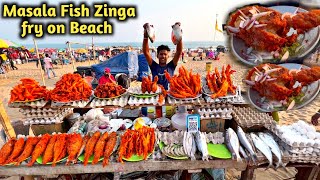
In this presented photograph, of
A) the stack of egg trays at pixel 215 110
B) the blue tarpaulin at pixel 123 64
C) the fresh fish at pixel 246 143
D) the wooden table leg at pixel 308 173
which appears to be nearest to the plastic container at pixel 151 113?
the stack of egg trays at pixel 215 110

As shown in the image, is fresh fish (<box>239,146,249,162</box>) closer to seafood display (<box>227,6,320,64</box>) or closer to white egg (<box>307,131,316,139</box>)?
white egg (<box>307,131,316,139</box>)

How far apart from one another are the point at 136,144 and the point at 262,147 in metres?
1.62

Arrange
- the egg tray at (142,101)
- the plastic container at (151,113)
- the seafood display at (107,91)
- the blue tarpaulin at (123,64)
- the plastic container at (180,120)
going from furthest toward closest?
the blue tarpaulin at (123,64)
the plastic container at (151,113)
the plastic container at (180,120)
the seafood display at (107,91)
the egg tray at (142,101)

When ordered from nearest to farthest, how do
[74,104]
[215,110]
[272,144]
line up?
[272,144], [74,104], [215,110]

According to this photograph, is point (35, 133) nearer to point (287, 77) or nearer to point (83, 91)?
point (83, 91)

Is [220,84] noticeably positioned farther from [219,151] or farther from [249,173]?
[249,173]

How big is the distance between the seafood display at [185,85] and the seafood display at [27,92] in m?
1.80

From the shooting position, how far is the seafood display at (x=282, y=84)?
217 centimetres

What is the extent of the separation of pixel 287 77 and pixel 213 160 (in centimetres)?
131

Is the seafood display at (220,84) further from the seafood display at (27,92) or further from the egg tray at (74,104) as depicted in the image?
the seafood display at (27,92)

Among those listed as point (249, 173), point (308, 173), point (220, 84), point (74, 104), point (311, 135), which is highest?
point (220, 84)

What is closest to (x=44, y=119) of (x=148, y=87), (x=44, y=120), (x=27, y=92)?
(x=44, y=120)

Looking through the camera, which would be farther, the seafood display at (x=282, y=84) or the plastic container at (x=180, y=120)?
the plastic container at (x=180, y=120)

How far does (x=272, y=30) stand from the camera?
2074mm
